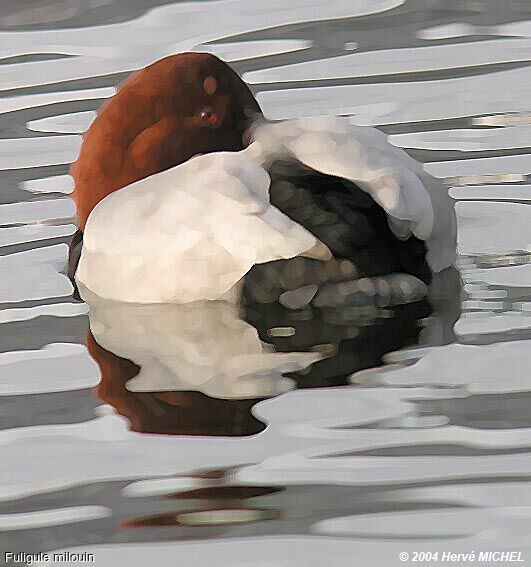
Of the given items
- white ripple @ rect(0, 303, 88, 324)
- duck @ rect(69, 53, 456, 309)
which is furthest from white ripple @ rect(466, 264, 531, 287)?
white ripple @ rect(0, 303, 88, 324)

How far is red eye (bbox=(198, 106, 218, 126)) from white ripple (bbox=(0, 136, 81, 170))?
1.30 metres

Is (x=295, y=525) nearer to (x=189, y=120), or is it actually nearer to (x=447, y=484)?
(x=447, y=484)

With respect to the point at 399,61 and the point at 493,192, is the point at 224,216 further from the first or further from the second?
the point at 399,61

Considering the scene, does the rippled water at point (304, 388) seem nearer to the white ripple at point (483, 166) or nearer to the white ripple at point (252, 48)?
the white ripple at point (483, 166)

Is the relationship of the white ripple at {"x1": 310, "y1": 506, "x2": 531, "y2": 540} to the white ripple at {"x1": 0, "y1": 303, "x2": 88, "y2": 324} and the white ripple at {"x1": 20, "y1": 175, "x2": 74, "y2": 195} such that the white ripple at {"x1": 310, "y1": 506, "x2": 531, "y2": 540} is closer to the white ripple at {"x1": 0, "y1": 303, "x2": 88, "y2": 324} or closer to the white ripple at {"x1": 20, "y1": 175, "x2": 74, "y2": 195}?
the white ripple at {"x1": 0, "y1": 303, "x2": 88, "y2": 324}

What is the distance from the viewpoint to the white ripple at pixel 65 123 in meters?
6.77

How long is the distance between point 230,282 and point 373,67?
2863 mm

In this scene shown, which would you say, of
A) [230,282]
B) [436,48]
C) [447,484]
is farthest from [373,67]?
[447,484]

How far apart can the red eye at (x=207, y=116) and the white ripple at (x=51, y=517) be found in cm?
191

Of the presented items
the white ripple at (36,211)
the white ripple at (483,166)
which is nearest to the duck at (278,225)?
the white ripple at (36,211)

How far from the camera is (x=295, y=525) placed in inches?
133

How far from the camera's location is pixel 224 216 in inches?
176

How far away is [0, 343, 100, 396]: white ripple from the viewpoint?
4.30 m

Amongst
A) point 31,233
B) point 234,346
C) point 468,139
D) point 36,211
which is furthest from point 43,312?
point 468,139
